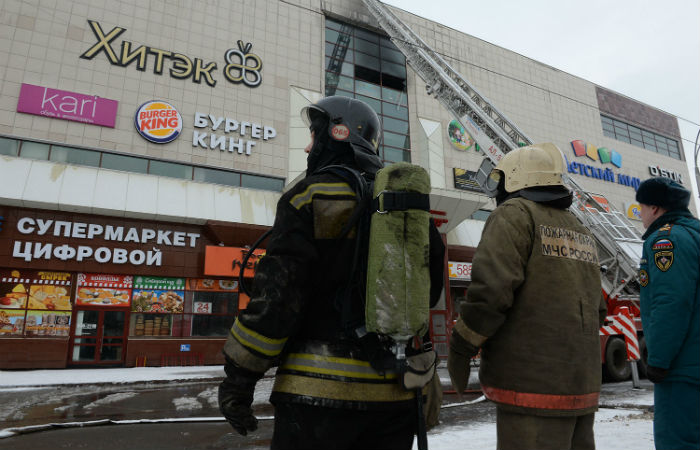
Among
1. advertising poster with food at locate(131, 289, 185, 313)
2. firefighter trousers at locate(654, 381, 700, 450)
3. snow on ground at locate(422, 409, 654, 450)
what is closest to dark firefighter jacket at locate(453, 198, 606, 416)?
firefighter trousers at locate(654, 381, 700, 450)

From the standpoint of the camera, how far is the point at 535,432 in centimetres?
194

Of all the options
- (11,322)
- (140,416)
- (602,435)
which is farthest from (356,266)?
(11,322)

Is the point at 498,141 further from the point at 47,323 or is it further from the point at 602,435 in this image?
the point at 47,323

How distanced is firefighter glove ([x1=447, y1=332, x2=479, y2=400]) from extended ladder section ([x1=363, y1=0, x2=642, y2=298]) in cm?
828

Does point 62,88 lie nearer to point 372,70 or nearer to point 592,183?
point 372,70

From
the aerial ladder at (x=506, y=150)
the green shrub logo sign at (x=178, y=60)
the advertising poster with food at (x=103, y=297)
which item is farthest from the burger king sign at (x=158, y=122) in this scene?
the aerial ladder at (x=506, y=150)

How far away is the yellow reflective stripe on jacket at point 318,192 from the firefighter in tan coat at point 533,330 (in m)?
0.80

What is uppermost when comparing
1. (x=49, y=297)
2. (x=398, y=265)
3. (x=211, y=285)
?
(x=211, y=285)

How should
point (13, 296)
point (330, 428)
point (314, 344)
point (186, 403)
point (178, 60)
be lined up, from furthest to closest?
point (178, 60) → point (13, 296) → point (186, 403) → point (314, 344) → point (330, 428)

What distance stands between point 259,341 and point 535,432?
52.8 inches

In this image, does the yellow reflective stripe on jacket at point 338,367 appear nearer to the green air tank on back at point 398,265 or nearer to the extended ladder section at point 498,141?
the green air tank on back at point 398,265

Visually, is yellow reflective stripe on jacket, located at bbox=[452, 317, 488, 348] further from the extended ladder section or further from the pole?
the extended ladder section

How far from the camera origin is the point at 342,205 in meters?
1.77

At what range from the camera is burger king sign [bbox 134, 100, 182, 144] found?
1581 cm
